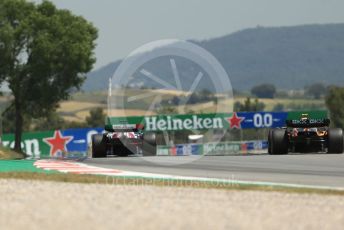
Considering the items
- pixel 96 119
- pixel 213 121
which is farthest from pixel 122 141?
pixel 96 119

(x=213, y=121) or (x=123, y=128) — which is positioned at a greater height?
(x=213, y=121)

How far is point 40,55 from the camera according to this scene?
5303cm

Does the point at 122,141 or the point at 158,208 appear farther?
the point at 122,141

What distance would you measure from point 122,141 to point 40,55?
23.8 meters

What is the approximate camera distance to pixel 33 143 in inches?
2810

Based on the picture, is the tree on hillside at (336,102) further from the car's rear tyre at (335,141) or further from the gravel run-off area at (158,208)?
the gravel run-off area at (158,208)

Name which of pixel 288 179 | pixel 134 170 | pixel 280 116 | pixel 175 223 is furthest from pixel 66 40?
pixel 175 223

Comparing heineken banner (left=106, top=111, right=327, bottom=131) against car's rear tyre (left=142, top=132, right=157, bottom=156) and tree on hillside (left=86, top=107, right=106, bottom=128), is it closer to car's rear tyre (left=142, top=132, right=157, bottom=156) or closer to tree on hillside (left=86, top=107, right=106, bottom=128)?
car's rear tyre (left=142, top=132, right=157, bottom=156)

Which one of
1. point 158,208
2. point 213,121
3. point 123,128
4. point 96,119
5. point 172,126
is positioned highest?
point 96,119

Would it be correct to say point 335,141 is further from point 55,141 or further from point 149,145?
point 55,141

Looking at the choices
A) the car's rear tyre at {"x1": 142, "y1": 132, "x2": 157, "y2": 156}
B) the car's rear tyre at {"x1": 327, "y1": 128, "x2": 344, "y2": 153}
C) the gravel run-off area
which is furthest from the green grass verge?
the car's rear tyre at {"x1": 327, "y1": 128, "x2": 344, "y2": 153}

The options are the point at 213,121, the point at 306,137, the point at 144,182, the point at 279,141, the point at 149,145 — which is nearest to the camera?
the point at 144,182

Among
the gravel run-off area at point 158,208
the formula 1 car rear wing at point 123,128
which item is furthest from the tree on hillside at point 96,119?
the gravel run-off area at point 158,208

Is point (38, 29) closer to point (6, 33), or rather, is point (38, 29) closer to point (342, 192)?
point (6, 33)
